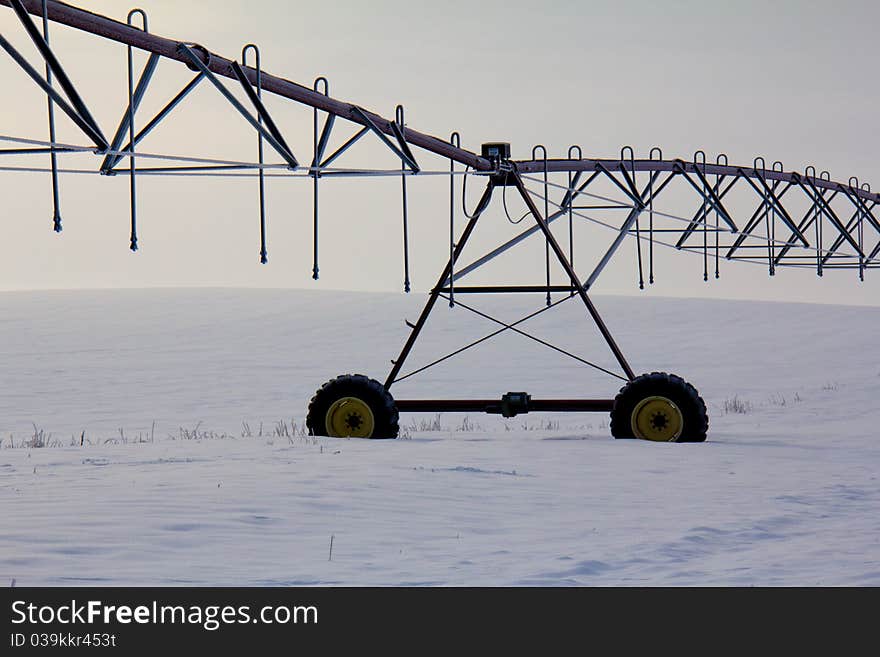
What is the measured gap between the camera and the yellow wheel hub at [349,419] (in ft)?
52.2

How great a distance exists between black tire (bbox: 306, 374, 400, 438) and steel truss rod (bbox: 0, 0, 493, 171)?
2.96 m

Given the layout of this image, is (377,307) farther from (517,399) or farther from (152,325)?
(517,399)

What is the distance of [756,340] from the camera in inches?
1599

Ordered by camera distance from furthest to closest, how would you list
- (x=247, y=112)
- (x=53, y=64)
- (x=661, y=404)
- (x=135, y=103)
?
(x=661, y=404) < (x=247, y=112) < (x=135, y=103) < (x=53, y=64)

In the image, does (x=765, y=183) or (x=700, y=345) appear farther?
(x=700, y=345)

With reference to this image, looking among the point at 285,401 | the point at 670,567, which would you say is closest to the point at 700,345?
the point at 285,401

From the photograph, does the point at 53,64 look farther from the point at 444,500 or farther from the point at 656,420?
the point at 656,420

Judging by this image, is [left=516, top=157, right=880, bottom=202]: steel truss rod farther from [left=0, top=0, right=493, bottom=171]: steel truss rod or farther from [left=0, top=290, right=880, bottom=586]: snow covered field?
[left=0, top=290, right=880, bottom=586]: snow covered field

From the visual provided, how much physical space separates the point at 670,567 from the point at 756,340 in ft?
110

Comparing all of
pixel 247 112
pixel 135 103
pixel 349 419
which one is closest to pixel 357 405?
pixel 349 419

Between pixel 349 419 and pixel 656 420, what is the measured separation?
369cm

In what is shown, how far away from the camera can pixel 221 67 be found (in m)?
11.7

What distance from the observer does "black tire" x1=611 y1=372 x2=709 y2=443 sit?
50.8 feet

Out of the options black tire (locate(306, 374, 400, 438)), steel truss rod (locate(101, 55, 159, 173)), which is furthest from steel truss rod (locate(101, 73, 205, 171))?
black tire (locate(306, 374, 400, 438))
